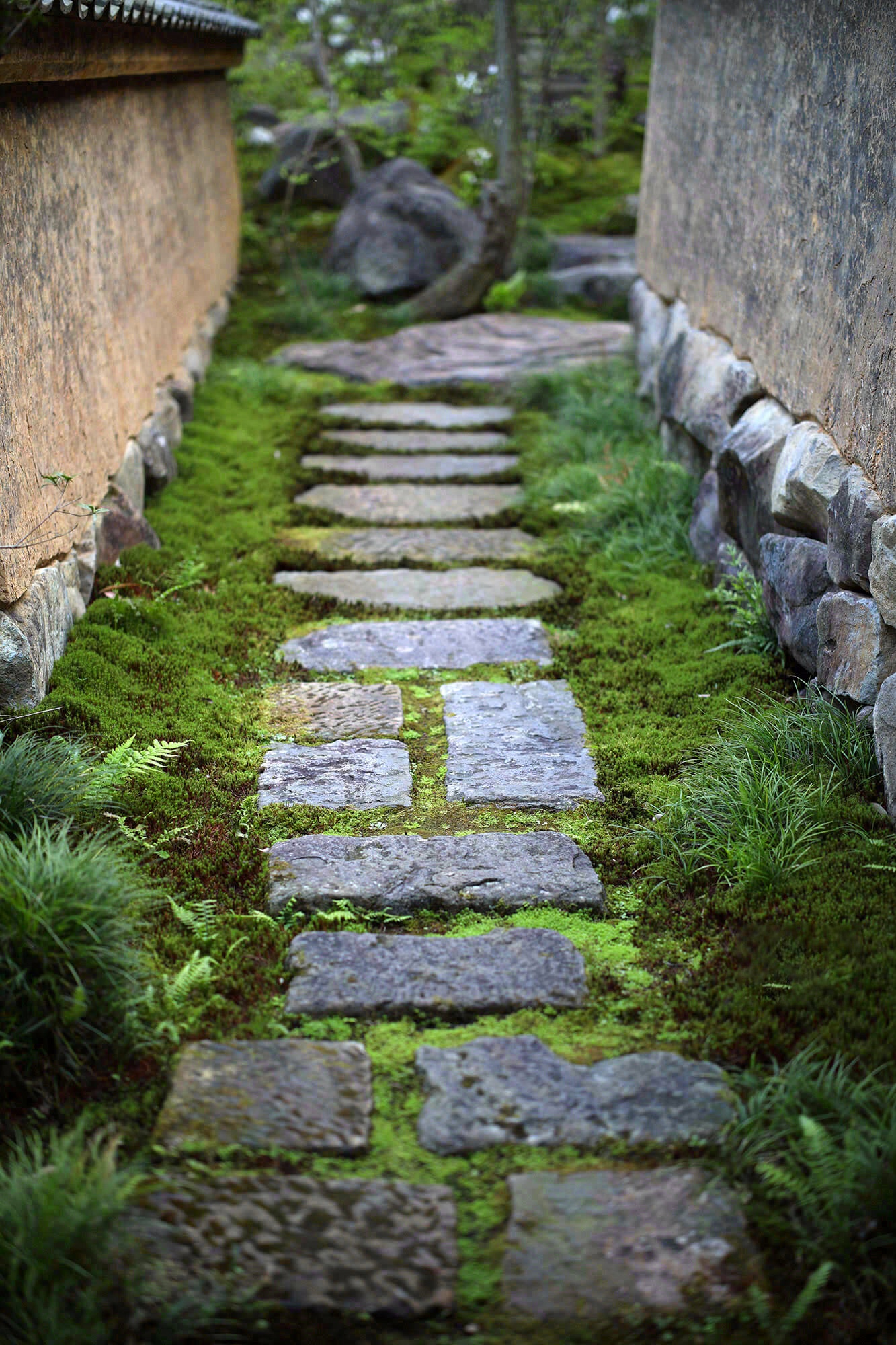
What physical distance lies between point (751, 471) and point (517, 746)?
1567 millimetres

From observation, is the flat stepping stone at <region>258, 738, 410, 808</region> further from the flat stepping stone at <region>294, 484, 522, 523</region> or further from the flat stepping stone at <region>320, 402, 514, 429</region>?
the flat stepping stone at <region>320, 402, 514, 429</region>

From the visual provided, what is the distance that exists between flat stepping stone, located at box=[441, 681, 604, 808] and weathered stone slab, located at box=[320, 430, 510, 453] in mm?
2885

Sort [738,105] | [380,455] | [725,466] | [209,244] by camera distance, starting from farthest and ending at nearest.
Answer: [209,244]
[380,455]
[738,105]
[725,466]

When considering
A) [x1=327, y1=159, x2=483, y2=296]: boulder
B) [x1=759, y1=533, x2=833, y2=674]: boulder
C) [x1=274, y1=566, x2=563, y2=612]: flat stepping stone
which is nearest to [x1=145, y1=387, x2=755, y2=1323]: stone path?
[x1=274, y1=566, x2=563, y2=612]: flat stepping stone

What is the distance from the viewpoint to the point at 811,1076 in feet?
7.59

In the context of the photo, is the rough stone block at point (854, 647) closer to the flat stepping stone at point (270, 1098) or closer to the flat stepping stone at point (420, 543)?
the flat stepping stone at point (270, 1098)

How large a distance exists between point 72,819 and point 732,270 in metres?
3.92

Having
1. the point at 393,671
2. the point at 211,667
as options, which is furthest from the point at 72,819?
the point at 393,671

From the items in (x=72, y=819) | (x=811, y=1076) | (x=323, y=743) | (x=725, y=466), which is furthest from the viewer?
(x=725, y=466)

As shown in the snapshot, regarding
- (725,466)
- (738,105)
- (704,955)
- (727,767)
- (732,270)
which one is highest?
(738,105)

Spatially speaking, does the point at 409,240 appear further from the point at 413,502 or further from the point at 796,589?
the point at 796,589

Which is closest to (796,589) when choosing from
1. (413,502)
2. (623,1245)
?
(623,1245)

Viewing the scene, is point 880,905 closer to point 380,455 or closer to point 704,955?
point 704,955

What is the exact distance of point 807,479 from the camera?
370cm
